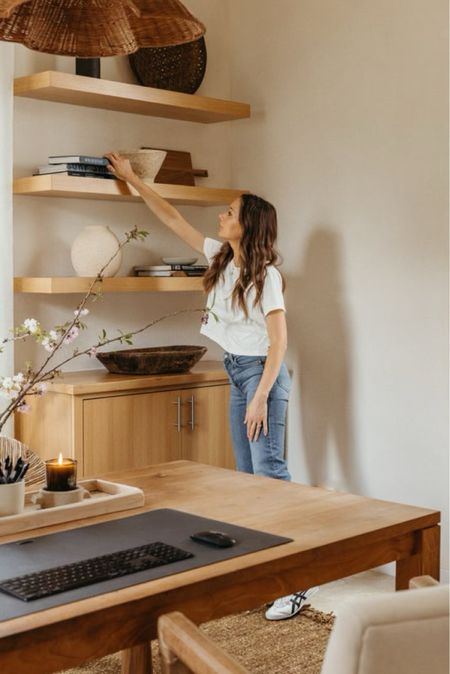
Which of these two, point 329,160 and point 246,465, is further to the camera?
point 329,160

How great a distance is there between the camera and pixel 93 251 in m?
4.07

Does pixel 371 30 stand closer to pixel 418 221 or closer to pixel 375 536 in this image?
pixel 418 221

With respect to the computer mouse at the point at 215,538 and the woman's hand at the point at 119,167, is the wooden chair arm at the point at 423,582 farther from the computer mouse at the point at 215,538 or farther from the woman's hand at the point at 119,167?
the woman's hand at the point at 119,167

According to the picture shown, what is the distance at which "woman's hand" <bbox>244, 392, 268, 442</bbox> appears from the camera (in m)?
3.83

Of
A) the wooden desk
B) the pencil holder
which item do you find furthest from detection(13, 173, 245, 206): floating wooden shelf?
the pencil holder

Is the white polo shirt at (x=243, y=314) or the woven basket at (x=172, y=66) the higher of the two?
the woven basket at (x=172, y=66)

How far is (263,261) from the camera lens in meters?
3.87

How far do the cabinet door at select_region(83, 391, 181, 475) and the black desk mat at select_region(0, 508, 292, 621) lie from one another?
161 cm

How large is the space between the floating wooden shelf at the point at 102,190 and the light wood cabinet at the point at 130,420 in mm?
775

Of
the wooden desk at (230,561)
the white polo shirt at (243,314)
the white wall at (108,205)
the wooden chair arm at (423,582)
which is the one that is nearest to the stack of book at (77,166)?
the white wall at (108,205)

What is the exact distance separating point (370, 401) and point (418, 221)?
0.82 meters

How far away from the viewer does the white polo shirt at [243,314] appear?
12.6 ft

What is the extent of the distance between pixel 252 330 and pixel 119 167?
2.97 feet

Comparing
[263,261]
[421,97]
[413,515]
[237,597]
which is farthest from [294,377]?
[237,597]
